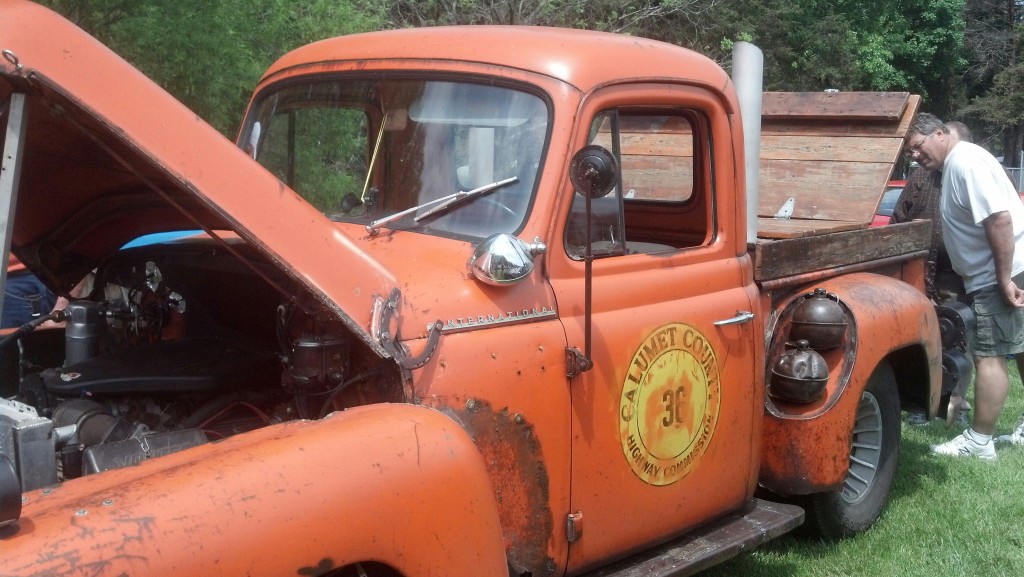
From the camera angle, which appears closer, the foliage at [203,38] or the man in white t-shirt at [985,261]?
the man in white t-shirt at [985,261]

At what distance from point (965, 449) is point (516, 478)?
3.78 meters

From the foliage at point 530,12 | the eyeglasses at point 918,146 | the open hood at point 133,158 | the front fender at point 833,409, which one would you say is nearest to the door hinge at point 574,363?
the open hood at point 133,158

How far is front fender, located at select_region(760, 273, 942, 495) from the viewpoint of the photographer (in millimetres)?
3820

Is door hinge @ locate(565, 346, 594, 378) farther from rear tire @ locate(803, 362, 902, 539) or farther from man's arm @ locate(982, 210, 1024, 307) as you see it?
man's arm @ locate(982, 210, 1024, 307)

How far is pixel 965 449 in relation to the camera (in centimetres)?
556

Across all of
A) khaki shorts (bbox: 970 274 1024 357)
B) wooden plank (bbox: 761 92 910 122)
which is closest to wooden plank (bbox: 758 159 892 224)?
wooden plank (bbox: 761 92 910 122)

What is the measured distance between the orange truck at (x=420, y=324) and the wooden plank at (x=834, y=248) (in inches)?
0.9

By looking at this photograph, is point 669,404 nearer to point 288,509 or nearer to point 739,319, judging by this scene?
point 739,319

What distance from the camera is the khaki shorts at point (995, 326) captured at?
17.8ft

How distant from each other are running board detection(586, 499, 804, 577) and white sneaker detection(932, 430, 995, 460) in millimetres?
2198

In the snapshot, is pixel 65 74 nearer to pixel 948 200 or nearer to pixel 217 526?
pixel 217 526

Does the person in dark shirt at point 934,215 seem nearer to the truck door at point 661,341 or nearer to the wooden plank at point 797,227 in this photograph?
the wooden plank at point 797,227

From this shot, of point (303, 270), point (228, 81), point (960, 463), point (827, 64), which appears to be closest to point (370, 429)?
point (303, 270)

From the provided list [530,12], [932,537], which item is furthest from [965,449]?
[530,12]
